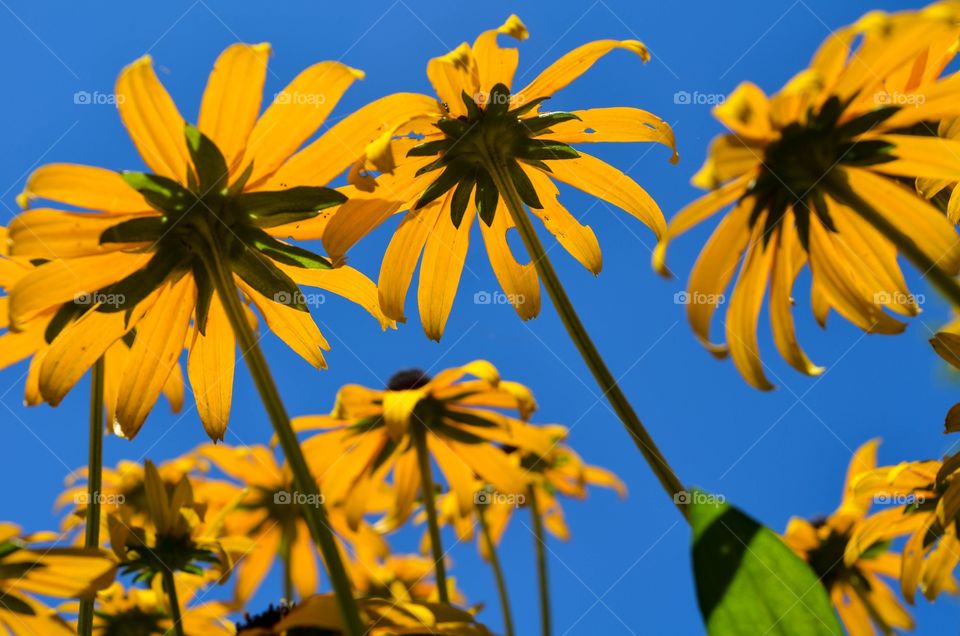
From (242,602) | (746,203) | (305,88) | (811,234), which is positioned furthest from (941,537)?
(242,602)

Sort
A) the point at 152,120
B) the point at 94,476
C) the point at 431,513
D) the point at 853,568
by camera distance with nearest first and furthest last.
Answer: the point at 152,120, the point at 94,476, the point at 431,513, the point at 853,568

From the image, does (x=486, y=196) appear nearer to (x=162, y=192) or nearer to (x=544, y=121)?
(x=544, y=121)

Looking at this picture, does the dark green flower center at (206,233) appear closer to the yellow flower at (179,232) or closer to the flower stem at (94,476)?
the yellow flower at (179,232)

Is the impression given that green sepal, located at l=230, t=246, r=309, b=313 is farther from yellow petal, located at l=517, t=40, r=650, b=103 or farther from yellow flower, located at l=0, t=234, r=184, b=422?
yellow petal, located at l=517, t=40, r=650, b=103

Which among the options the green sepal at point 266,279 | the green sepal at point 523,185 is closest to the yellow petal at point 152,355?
the green sepal at point 266,279

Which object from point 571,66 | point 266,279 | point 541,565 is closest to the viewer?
point 266,279

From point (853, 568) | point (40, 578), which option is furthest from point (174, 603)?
point (853, 568)

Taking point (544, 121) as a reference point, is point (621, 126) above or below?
below
